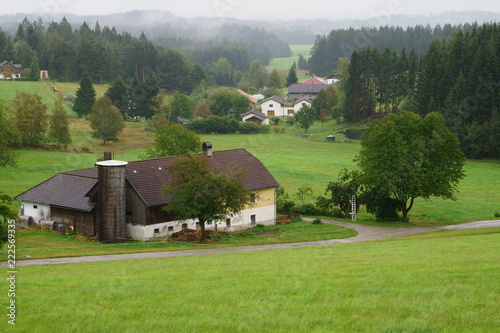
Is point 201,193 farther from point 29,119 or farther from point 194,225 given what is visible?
point 29,119

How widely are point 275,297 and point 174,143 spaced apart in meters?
48.0

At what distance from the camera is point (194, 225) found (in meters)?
44.1

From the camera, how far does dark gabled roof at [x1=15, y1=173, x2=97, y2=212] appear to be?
43031 mm

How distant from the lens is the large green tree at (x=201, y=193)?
39.3 meters

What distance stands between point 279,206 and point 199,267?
90.8 feet

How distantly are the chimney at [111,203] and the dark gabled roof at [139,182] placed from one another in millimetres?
1479

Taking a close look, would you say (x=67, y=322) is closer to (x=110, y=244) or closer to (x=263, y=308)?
(x=263, y=308)

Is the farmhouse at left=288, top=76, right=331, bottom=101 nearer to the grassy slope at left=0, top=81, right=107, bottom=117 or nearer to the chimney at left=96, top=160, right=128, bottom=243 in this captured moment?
the grassy slope at left=0, top=81, right=107, bottom=117

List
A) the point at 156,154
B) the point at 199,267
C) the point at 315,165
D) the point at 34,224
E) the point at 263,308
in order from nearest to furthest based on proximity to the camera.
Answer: the point at 263,308, the point at 199,267, the point at 34,224, the point at 156,154, the point at 315,165

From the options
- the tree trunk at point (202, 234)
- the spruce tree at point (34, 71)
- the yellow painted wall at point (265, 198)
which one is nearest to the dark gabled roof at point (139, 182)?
the yellow painted wall at point (265, 198)

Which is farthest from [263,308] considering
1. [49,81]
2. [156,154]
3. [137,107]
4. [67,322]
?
[49,81]

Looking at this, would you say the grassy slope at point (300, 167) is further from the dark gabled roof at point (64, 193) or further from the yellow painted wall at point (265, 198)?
the dark gabled roof at point (64, 193)

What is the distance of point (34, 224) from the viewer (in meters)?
45.0

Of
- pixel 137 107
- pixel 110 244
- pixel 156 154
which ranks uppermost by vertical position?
pixel 137 107
